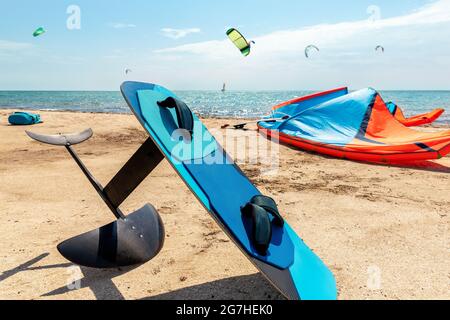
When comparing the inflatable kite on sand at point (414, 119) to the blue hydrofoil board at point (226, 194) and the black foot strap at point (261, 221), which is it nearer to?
the blue hydrofoil board at point (226, 194)

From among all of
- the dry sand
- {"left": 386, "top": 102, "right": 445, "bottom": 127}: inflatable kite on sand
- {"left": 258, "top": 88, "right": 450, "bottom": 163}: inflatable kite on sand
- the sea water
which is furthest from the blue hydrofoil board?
the sea water

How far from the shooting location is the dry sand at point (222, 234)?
264 cm

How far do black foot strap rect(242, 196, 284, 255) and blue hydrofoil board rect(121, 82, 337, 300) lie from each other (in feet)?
0.07

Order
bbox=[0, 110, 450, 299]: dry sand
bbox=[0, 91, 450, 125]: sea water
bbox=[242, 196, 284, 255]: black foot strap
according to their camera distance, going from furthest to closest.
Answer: bbox=[0, 91, 450, 125]: sea water
bbox=[0, 110, 450, 299]: dry sand
bbox=[242, 196, 284, 255]: black foot strap

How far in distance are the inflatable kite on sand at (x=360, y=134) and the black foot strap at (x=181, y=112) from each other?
5170 millimetres

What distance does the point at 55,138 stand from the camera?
10.2ft

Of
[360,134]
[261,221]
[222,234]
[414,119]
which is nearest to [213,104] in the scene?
[414,119]

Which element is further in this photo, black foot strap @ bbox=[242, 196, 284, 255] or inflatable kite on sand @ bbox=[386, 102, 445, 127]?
inflatable kite on sand @ bbox=[386, 102, 445, 127]

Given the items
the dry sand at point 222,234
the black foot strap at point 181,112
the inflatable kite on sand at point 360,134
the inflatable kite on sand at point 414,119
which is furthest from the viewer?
the inflatable kite on sand at point 414,119

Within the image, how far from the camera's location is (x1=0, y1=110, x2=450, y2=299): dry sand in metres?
2.64

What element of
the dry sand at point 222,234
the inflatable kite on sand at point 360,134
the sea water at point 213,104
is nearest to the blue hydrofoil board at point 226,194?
the dry sand at point 222,234

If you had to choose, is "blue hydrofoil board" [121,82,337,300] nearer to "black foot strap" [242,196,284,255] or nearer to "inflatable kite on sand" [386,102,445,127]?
"black foot strap" [242,196,284,255]

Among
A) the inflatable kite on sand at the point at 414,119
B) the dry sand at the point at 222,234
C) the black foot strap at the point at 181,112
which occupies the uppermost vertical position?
the black foot strap at the point at 181,112

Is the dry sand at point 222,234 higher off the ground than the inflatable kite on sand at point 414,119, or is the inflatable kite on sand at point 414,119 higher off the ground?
Result: the inflatable kite on sand at point 414,119
